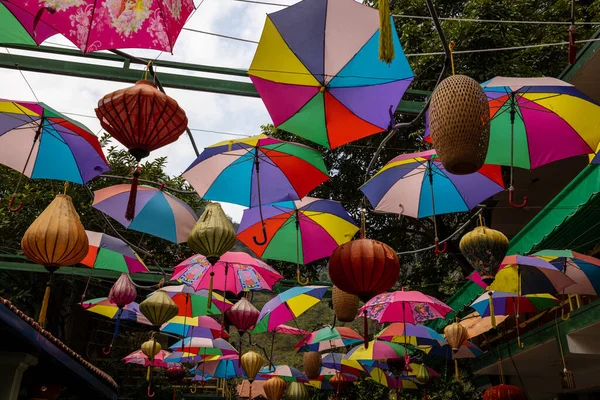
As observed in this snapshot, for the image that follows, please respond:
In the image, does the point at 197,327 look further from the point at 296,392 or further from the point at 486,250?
the point at 486,250

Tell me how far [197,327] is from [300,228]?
15.8 ft

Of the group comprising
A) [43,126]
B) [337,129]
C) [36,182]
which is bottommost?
[337,129]

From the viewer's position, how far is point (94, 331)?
61.2 feet

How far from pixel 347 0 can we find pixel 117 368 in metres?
15.3

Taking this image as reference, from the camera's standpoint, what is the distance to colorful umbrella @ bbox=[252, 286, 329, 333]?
9.84 m

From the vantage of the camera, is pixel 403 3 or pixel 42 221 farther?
pixel 403 3

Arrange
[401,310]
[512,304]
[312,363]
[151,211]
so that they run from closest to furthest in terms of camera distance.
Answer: [151,211], [512,304], [401,310], [312,363]

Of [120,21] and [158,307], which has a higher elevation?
[120,21]

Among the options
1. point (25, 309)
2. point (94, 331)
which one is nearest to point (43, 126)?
point (25, 309)

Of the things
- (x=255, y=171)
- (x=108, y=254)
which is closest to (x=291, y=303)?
(x=108, y=254)

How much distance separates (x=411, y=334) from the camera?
33.1ft

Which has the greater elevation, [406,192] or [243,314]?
[406,192]

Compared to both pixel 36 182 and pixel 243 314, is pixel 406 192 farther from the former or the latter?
pixel 36 182

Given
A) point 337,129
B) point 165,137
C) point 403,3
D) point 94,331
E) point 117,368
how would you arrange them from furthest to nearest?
1. point 94,331
2. point 117,368
3. point 403,3
4. point 337,129
5. point 165,137
